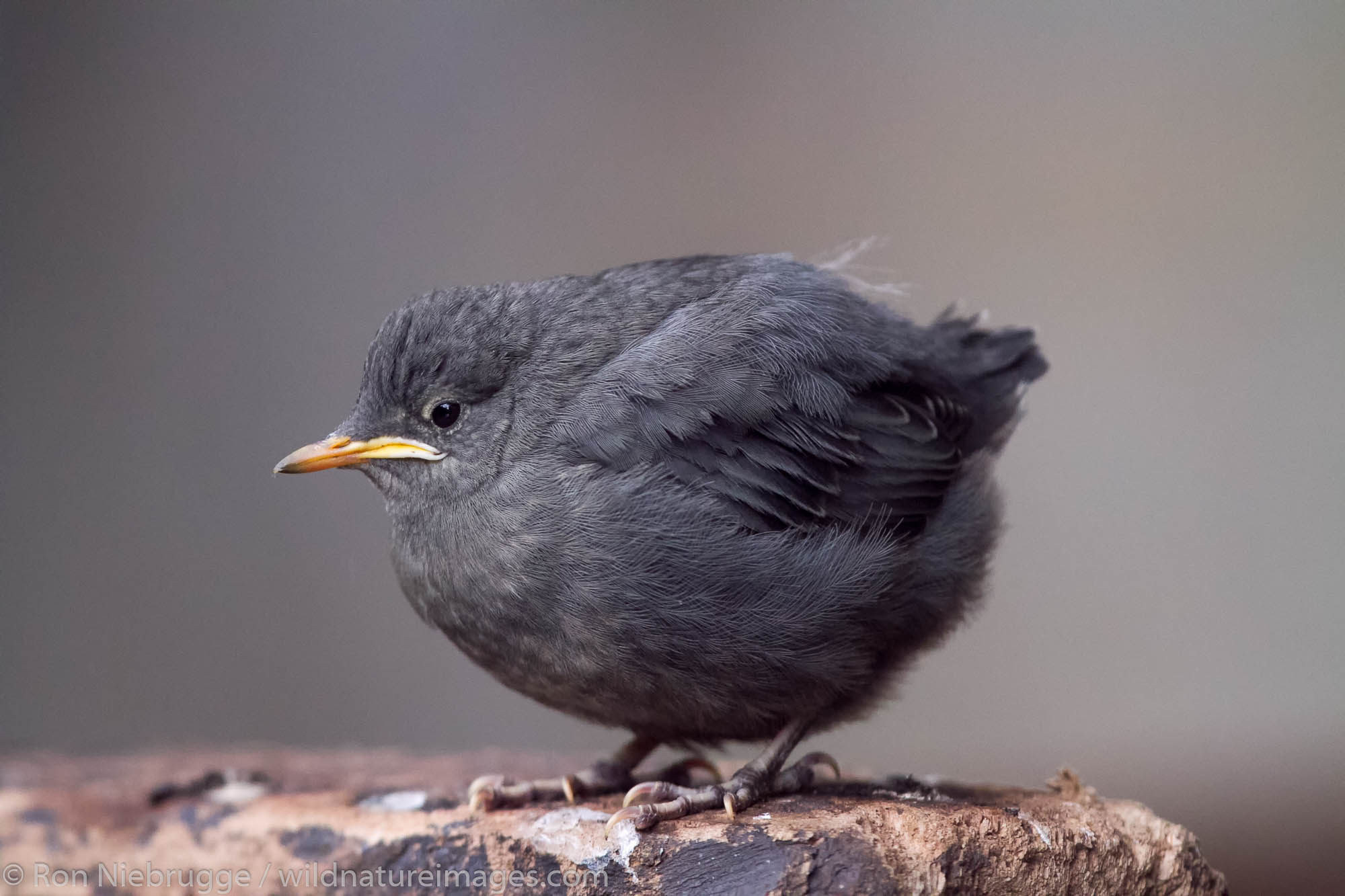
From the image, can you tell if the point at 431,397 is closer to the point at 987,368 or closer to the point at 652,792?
the point at 652,792

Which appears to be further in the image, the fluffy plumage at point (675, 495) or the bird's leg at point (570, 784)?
the bird's leg at point (570, 784)

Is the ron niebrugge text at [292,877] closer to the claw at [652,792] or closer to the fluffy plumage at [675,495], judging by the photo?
the claw at [652,792]

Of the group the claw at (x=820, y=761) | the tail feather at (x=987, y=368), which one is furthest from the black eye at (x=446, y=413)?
the tail feather at (x=987, y=368)

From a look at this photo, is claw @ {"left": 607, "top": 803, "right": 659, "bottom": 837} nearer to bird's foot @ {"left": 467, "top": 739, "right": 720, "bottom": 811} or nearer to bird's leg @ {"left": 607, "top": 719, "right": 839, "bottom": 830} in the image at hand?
bird's leg @ {"left": 607, "top": 719, "right": 839, "bottom": 830}

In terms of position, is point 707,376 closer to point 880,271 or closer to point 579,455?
point 579,455

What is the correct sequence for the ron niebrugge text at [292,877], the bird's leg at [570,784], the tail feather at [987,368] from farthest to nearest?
1. the tail feather at [987,368]
2. the bird's leg at [570,784]
3. the ron niebrugge text at [292,877]

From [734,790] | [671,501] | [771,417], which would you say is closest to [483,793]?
[734,790]

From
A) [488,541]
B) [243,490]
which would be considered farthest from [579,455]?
[243,490]
